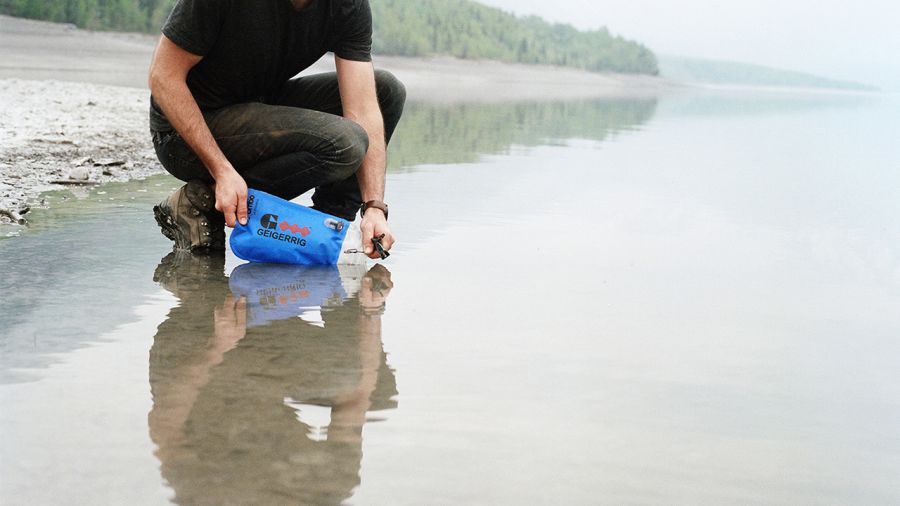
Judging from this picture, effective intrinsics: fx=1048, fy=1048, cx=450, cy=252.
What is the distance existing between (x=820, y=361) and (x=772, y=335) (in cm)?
20

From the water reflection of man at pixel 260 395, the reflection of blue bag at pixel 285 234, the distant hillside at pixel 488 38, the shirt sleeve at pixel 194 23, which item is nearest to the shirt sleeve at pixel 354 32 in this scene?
the shirt sleeve at pixel 194 23

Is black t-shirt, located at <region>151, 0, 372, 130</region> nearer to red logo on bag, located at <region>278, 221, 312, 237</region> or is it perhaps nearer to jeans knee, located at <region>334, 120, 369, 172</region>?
jeans knee, located at <region>334, 120, 369, 172</region>

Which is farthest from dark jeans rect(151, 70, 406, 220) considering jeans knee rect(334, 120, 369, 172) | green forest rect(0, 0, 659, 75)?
green forest rect(0, 0, 659, 75)

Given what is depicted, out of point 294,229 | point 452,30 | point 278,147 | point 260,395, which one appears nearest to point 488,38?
point 452,30

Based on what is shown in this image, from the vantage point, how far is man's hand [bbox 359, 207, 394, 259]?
2.70 metres

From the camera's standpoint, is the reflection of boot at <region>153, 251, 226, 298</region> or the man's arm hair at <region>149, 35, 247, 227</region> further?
the man's arm hair at <region>149, 35, 247, 227</region>

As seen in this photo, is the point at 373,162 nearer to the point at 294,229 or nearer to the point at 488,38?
the point at 294,229

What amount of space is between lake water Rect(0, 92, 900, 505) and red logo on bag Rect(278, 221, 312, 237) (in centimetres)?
11

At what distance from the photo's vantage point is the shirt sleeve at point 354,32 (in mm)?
2809

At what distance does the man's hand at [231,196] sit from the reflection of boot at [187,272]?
14 cm

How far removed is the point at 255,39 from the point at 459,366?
1176 mm

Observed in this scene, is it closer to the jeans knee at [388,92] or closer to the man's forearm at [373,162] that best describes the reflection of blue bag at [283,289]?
the man's forearm at [373,162]

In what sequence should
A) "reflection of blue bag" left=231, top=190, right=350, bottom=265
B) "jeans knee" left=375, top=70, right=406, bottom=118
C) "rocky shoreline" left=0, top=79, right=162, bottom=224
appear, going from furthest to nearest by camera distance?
"rocky shoreline" left=0, top=79, right=162, bottom=224, "jeans knee" left=375, top=70, right=406, bottom=118, "reflection of blue bag" left=231, top=190, right=350, bottom=265

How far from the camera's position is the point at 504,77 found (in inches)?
1544
